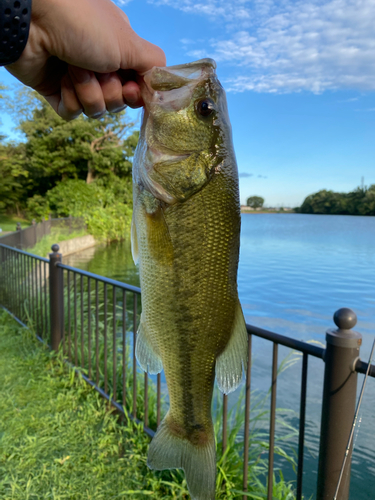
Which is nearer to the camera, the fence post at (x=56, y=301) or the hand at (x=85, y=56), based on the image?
the hand at (x=85, y=56)

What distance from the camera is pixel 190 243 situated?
114cm

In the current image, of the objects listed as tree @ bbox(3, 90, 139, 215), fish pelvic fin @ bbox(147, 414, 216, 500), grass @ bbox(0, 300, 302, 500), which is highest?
tree @ bbox(3, 90, 139, 215)

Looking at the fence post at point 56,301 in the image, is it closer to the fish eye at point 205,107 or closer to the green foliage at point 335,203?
the fish eye at point 205,107

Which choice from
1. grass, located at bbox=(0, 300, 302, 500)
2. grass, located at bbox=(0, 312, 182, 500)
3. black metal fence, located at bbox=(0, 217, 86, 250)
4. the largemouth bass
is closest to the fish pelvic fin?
the largemouth bass

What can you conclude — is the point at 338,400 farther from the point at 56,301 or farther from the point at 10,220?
the point at 10,220

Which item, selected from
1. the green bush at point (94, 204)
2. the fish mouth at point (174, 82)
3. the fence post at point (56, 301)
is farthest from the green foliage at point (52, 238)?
the fish mouth at point (174, 82)

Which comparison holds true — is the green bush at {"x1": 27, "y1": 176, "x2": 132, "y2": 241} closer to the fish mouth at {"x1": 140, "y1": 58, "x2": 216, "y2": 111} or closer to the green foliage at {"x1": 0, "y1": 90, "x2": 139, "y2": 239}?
the green foliage at {"x1": 0, "y1": 90, "x2": 139, "y2": 239}

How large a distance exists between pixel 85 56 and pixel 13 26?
0.20m

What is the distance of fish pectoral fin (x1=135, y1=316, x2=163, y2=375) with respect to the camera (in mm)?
1286

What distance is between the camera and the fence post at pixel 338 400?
78.2 inches

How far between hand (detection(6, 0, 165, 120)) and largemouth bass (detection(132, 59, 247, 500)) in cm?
13

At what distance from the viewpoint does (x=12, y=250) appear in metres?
7.19

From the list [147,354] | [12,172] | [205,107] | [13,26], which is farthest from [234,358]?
[12,172]

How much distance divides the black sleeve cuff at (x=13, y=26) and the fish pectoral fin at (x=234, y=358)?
974 millimetres
